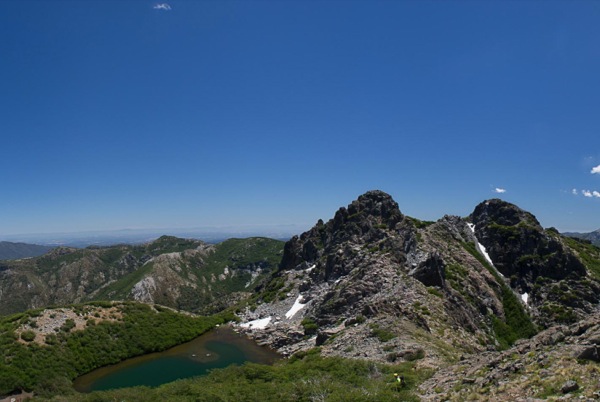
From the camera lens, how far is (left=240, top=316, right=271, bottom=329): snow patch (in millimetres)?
87062

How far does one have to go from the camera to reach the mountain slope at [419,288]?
57656mm

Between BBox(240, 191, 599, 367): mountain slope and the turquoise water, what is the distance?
6013mm

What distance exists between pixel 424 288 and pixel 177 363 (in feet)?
158

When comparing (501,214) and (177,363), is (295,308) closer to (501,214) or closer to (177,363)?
(177,363)

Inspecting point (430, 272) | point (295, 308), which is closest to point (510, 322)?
point (430, 272)

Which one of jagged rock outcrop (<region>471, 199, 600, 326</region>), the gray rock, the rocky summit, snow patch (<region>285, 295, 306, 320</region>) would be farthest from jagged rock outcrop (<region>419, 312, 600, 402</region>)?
jagged rock outcrop (<region>471, 199, 600, 326</region>)

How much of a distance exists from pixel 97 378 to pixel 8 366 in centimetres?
1240

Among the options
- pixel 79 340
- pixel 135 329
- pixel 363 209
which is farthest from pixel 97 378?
pixel 363 209

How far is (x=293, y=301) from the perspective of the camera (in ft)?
317

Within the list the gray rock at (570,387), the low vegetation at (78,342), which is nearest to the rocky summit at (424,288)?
the gray rock at (570,387)

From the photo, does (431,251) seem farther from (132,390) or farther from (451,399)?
(132,390)

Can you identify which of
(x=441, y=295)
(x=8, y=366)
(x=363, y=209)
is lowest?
(x=8, y=366)

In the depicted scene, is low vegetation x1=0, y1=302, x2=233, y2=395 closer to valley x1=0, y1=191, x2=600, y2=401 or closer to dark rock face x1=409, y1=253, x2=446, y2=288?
valley x1=0, y1=191, x2=600, y2=401

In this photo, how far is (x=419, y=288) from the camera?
69.8 metres
